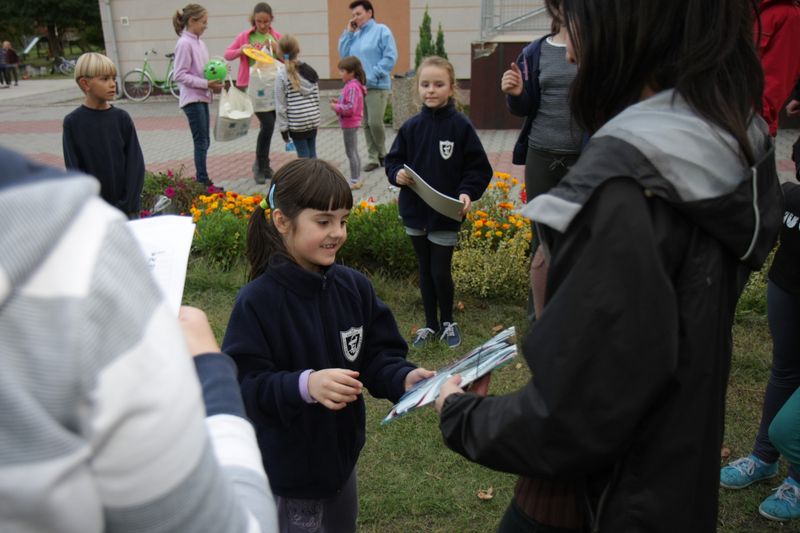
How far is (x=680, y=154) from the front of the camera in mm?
1194

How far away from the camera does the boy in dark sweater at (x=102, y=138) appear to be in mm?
4828

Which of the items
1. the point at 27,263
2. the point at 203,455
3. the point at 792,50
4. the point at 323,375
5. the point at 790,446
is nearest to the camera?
the point at 27,263

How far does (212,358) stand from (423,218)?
3.24 m

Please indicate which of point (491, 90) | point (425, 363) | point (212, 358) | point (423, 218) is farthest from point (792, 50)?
point (491, 90)

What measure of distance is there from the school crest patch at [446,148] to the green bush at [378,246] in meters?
1.06

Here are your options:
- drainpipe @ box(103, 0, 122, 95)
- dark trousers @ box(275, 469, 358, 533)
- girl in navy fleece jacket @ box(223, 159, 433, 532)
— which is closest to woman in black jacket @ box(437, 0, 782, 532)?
girl in navy fleece jacket @ box(223, 159, 433, 532)

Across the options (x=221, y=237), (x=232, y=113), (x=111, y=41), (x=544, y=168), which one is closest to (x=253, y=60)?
(x=232, y=113)

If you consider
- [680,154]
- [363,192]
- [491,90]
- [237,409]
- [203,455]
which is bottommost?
[363,192]

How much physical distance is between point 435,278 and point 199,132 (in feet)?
15.8

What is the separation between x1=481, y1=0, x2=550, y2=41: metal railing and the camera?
1201 centimetres

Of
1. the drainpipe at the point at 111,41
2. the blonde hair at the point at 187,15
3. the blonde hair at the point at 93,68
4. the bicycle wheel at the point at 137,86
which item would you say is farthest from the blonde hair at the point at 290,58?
the drainpipe at the point at 111,41

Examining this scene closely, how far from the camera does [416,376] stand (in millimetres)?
2088

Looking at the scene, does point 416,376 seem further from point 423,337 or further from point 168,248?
point 423,337

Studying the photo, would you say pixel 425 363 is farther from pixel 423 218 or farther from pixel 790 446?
pixel 790 446
